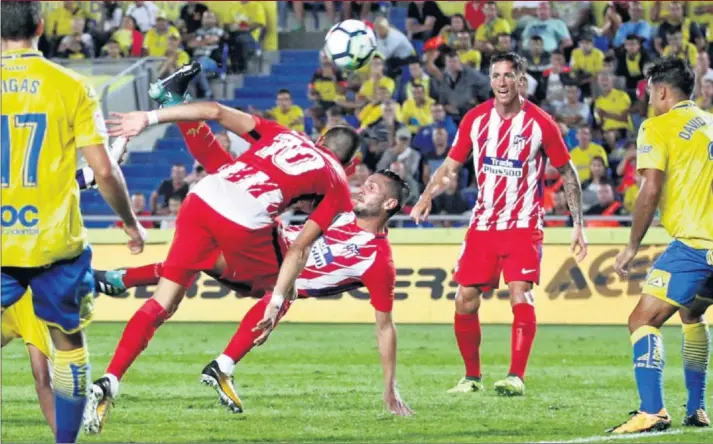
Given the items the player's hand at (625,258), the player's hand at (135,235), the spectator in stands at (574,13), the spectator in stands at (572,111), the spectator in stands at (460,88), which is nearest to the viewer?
the player's hand at (135,235)

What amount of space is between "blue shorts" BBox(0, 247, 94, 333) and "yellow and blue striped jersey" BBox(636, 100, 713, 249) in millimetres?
3434

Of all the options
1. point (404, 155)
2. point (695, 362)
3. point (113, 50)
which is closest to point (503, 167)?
point (695, 362)

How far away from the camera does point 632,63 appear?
2125cm

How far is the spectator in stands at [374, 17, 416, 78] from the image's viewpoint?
2186cm

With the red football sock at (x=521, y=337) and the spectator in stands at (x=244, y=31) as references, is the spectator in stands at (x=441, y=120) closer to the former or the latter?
the spectator in stands at (x=244, y=31)

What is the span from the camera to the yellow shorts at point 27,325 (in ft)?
25.1

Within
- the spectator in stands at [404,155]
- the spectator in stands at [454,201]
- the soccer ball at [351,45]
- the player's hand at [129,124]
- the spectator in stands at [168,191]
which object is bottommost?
the spectator in stands at [168,191]

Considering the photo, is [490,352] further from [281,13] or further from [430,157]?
[281,13]

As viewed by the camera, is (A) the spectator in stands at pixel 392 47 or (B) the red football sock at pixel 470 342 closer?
(B) the red football sock at pixel 470 342

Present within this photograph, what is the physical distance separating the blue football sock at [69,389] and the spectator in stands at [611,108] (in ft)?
47.9

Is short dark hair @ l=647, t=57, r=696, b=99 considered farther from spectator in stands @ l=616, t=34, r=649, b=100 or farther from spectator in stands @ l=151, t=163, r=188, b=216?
spectator in stands @ l=616, t=34, r=649, b=100

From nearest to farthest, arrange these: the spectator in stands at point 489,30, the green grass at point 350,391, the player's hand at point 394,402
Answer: the green grass at point 350,391 < the player's hand at point 394,402 < the spectator in stands at point 489,30

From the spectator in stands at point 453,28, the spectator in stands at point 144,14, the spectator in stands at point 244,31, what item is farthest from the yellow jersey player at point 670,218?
the spectator in stands at point 144,14

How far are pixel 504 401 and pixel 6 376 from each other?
420 cm
